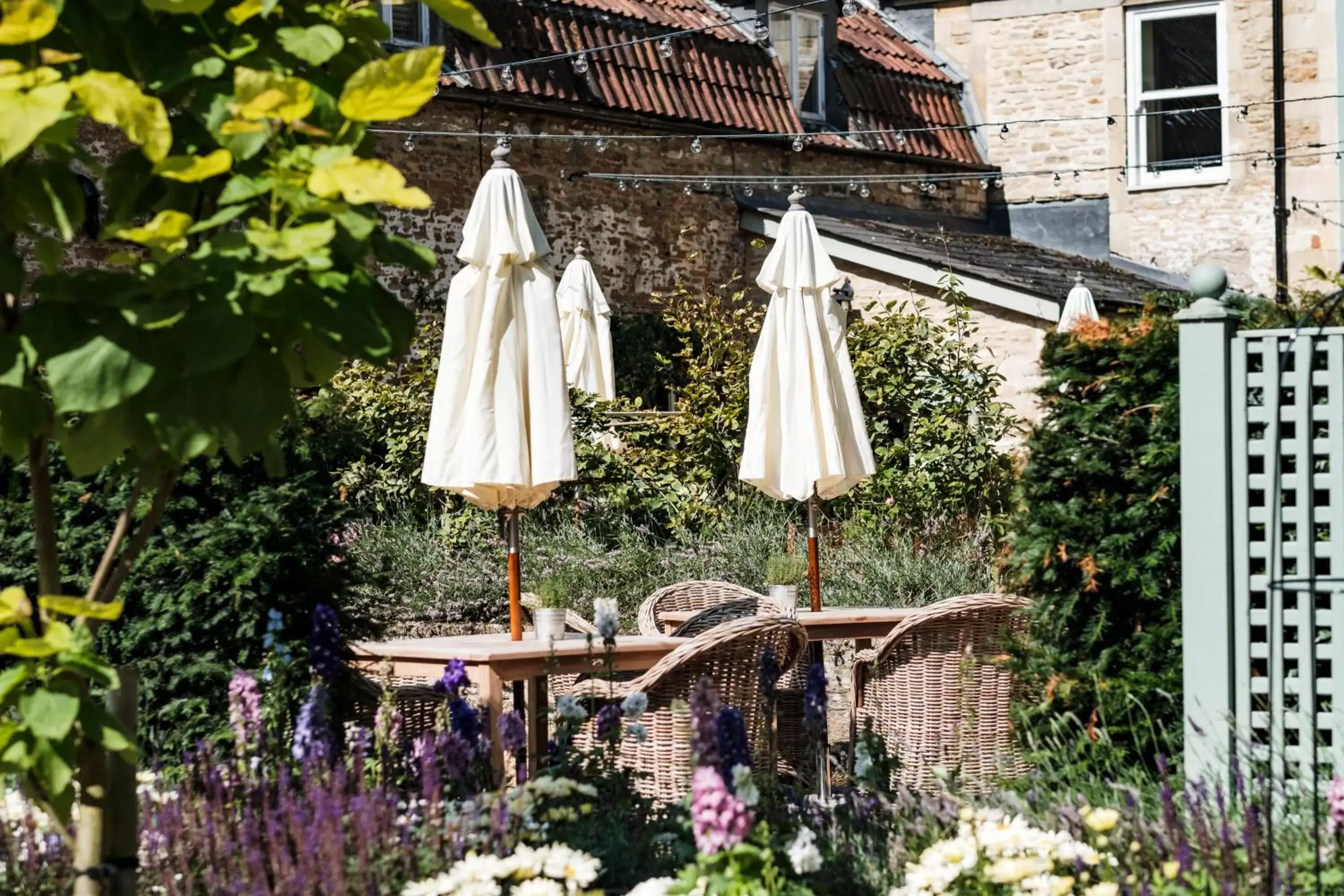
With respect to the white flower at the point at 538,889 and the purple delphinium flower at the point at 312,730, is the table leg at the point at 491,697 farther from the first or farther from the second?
the white flower at the point at 538,889

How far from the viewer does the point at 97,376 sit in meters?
2.60

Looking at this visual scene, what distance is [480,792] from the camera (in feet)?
15.5

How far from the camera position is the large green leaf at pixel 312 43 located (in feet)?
9.16

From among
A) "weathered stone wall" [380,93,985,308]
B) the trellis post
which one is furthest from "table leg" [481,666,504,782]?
"weathered stone wall" [380,93,985,308]

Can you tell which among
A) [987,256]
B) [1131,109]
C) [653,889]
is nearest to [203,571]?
[653,889]

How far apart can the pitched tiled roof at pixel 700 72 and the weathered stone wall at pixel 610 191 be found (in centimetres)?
28

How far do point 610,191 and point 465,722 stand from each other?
39.9 ft

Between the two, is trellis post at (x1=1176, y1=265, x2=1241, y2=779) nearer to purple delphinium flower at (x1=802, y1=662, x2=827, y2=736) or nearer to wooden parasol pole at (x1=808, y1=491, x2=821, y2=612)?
purple delphinium flower at (x1=802, y1=662, x2=827, y2=736)

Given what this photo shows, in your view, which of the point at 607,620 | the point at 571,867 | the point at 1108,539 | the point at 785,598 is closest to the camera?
the point at 571,867

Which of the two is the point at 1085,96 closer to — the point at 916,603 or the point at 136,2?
the point at 916,603

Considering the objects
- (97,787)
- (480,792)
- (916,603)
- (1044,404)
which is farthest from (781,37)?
(97,787)

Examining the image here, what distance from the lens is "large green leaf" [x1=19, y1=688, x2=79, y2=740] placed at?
9.07 ft

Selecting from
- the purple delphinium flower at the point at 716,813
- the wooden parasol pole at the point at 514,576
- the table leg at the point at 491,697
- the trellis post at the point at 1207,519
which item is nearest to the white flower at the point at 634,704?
the table leg at the point at 491,697

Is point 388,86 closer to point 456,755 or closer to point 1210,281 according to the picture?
point 456,755
